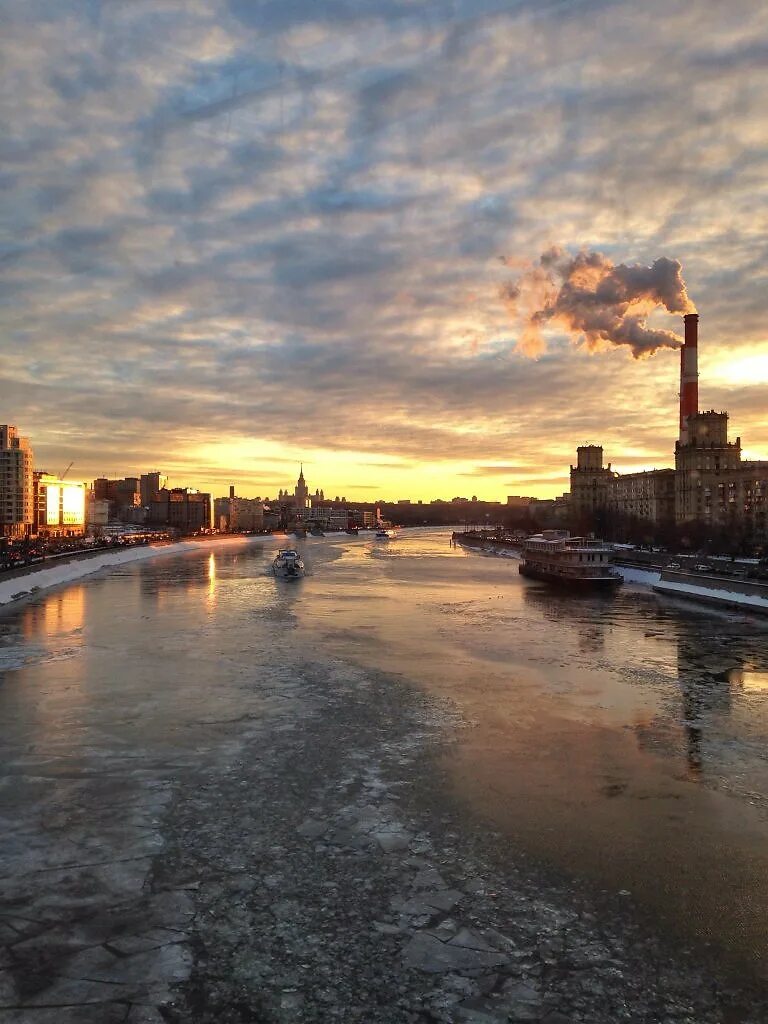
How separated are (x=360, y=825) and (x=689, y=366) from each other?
104 metres

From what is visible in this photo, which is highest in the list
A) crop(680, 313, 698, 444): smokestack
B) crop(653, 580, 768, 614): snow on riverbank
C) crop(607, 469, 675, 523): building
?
crop(680, 313, 698, 444): smokestack

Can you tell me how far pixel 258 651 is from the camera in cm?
2727

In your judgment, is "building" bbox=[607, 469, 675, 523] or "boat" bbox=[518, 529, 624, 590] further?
"building" bbox=[607, 469, 675, 523]

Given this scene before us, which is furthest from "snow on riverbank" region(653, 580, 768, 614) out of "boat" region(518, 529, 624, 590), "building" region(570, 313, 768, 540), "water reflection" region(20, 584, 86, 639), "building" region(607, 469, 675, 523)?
"building" region(607, 469, 675, 523)

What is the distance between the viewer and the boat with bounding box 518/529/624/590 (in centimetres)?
6194

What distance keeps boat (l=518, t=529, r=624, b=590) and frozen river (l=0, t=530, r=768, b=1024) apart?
117 feet

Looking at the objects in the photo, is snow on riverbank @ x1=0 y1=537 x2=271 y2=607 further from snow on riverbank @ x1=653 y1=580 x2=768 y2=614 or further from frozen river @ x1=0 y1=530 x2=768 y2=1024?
snow on riverbank @ x1=653 y1=580 x2=768 y2=614

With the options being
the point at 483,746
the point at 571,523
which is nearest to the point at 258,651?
the point at 483,746

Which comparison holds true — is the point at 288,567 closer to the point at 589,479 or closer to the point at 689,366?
the point at 689,366

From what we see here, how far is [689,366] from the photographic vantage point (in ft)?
337

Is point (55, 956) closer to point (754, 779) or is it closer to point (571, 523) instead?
point (754, 779)

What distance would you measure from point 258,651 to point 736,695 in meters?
16.1

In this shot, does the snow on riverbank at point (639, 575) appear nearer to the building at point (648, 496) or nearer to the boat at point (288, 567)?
the boat at point (288, 567)

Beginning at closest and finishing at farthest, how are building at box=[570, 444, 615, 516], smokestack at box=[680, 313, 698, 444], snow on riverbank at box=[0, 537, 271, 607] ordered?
1. snow on riverbank at box=[0, 537, 271, 607]
2. smokestack at box=[680, 313, 698, 444]
3. building at box=[570, 444, 615, 516]
